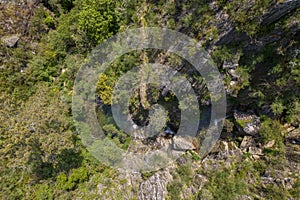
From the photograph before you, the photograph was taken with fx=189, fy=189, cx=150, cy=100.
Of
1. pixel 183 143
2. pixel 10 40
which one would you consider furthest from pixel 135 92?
pixel 10 40

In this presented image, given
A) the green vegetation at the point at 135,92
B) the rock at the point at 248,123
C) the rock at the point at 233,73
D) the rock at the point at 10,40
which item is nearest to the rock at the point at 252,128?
the rock at the point at 248,123

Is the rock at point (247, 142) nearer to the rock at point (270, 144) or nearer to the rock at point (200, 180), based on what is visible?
the rock at point (270, 144)

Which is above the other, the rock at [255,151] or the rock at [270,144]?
the rock at [270,144]

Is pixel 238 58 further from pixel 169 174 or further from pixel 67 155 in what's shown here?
pixel 67 155

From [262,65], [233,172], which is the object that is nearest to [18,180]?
[233,172]

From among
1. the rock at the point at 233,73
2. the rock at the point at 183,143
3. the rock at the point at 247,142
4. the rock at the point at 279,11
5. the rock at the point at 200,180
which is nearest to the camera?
the rock at the point at 279,11

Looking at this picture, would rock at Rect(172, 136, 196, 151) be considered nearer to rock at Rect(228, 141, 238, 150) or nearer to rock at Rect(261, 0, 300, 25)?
rock at Rect(228, 141, 238, 150)
